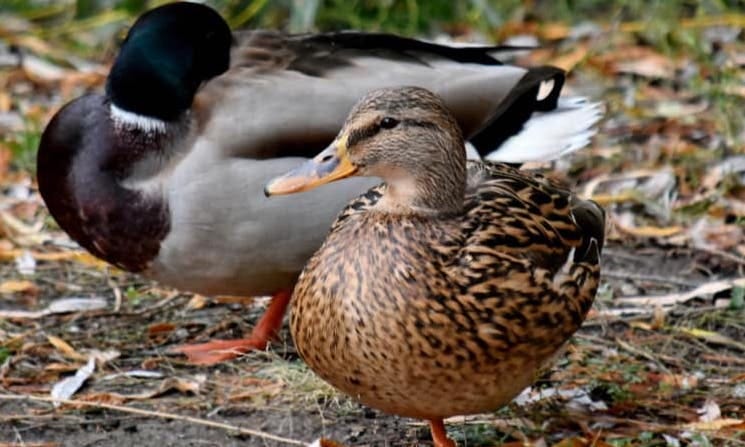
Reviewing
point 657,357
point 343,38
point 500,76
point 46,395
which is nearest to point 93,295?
point 46,395

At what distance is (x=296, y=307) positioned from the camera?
3625 mm

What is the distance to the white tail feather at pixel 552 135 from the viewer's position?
4.77m

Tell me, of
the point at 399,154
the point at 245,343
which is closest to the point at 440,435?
the point at 399,154

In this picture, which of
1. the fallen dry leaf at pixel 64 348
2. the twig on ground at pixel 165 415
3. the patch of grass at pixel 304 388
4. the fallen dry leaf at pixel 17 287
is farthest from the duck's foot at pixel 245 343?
the fallen dry leaf at pixel 17 287

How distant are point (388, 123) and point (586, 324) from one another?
5.18 ft

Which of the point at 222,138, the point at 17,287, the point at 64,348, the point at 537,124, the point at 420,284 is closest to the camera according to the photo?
the point at 420,284

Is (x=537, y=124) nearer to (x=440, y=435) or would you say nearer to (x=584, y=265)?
(x=584, y=265)

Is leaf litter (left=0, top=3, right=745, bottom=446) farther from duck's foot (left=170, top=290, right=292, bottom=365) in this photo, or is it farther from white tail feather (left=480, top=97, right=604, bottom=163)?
white tail feather (left=480, top=97, right=604, bottom=163)

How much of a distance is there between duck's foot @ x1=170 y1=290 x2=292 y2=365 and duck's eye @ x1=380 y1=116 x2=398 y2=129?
132 cm

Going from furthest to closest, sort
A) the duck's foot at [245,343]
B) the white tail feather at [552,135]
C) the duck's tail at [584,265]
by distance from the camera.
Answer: the white tail feather at [552,135] < the duck's foot at [245,343] < the duck's tail at [584,265]

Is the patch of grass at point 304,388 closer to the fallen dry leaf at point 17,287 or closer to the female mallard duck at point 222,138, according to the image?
the female mallard duck at point 222,138

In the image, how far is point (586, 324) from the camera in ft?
15.7

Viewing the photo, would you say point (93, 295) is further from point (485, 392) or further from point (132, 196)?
point (485, 392)

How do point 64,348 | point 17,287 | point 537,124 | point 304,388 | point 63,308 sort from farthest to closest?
point 17,287 < point 63,308 < point 537,124 < point 64,348 < point 304,388
